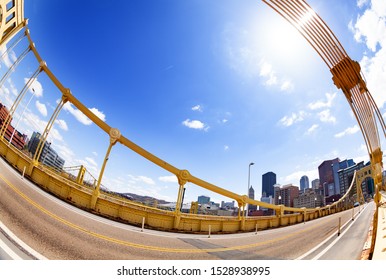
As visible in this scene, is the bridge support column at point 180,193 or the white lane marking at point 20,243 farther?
the bridge support column at point 180,193

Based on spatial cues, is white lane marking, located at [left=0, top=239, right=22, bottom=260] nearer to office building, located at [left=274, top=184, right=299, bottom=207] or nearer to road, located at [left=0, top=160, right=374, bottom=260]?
road, located at [left=0, top=160, right=374, bottom=260]

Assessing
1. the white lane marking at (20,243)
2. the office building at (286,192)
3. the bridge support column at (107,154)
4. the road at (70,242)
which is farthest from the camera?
the office building at (286,192)

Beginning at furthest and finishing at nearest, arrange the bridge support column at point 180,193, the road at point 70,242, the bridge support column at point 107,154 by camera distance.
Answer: the bridge support column at point 180,193
the bridge support column at point 107,154
the road at point 70,242

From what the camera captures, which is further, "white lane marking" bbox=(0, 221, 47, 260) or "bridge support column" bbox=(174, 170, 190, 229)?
"bridge support column" bbox=(174, 170, 190, 229)

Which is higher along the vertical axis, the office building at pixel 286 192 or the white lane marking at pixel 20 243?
the office building at pixel 286 192

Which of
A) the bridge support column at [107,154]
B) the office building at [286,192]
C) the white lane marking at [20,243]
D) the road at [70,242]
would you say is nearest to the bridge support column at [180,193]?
the road at [70,242]

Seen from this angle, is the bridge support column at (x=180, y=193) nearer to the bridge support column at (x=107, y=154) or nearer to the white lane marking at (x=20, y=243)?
the bridge support column at (x=107, y=154)

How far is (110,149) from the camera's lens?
4574mm

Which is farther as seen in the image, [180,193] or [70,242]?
[180,193]

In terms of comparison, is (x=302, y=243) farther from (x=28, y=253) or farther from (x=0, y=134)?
(x=0, y=134)

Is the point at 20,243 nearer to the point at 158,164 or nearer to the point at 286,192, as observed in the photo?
the point at 158,164

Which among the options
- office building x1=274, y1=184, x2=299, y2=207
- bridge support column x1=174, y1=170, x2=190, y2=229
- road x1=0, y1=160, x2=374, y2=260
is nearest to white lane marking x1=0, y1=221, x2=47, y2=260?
road x1=0, y1=160, x2=374, y2=260

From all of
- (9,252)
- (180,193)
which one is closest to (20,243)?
(9,252)
